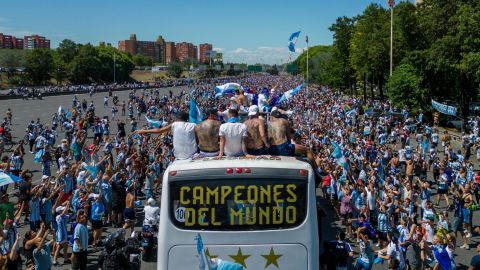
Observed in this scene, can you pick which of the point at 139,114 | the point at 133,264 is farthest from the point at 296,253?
the point at 139,114

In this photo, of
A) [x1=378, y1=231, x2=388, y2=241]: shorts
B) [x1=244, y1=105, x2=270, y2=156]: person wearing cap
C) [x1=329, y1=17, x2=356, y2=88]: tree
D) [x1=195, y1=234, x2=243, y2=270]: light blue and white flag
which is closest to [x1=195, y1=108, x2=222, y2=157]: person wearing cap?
[x1=244, y1=105, x2=270, y2=156]: person wearing cap

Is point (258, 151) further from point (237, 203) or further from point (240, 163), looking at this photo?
point (237, 203)

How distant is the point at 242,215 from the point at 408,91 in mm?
41606

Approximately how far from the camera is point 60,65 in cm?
11088

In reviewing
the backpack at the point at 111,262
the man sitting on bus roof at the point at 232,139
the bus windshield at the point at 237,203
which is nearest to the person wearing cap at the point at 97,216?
the backpack at the point at 111,262

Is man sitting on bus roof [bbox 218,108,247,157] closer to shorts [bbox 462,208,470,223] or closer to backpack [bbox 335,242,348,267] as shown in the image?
backpack [bbox 335,242,348,267]

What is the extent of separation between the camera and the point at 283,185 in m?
6.43

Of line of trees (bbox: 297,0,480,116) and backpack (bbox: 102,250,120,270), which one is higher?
line of trees (bbox: 297,0,480,116)

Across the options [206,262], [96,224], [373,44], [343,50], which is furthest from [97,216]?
[343,50]

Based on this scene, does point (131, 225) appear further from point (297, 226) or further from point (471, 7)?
point (471, 7)

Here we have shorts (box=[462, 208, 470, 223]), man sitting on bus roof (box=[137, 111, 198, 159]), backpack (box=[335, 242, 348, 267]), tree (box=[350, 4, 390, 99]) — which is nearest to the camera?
Result: man sitting on bus roof (box=[137, 111, 198, 159])

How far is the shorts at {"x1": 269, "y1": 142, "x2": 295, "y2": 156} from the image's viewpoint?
7.54m

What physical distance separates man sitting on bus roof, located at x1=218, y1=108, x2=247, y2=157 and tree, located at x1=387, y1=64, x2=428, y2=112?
132ft

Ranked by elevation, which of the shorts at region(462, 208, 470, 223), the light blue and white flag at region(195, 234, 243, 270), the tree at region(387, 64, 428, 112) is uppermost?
the tree at region(387, 64, 428, 112)
